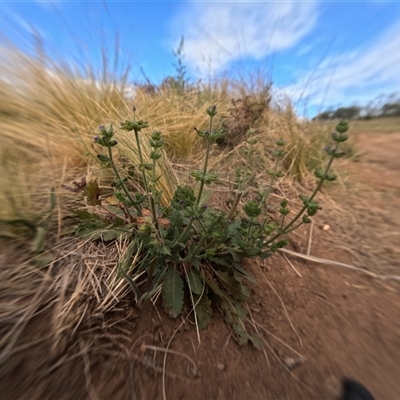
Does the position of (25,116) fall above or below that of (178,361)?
above

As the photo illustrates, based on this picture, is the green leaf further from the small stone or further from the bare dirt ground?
the small stone

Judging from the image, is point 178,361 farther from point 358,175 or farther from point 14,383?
point 358,175

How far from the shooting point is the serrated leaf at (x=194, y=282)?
0.99 m

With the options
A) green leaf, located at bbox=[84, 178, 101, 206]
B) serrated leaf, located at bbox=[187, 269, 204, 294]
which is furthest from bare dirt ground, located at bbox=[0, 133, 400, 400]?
green leaf, located at bbox=[84, 178, 101, 206]

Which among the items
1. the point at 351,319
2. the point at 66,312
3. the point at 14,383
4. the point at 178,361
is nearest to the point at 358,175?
the point at 351,319

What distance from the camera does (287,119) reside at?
2.72 m

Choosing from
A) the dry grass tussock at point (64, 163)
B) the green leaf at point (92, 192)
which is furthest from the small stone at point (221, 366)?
the green leaf at point (92, 192)

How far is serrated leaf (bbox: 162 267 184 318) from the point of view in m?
0.94

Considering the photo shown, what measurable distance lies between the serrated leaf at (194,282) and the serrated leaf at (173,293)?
39mm

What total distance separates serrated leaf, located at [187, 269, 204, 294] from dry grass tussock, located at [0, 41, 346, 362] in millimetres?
235

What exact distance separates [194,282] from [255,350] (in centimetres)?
31

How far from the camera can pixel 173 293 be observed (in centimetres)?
96

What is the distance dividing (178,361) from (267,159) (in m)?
1.68

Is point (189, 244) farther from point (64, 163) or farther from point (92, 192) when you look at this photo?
point (64, 163)
